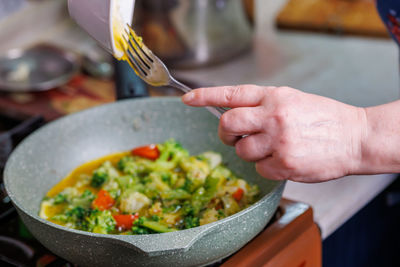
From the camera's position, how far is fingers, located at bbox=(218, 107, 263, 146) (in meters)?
0.81

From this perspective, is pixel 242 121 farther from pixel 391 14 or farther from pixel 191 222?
pixel 391 14

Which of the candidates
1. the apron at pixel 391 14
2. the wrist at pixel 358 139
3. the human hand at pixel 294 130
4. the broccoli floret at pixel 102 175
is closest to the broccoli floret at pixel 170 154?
the broccoli floret at pixel 102 175

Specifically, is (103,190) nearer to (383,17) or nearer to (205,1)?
(383,17)

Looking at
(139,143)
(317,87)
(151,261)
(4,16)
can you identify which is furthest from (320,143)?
(4,16)

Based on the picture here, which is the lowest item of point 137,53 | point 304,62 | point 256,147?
point 304,62

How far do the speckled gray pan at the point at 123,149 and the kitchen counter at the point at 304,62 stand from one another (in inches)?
21.7

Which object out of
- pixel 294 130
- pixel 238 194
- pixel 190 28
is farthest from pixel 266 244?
pixel 190 28

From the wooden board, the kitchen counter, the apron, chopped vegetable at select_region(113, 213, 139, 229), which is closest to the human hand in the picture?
chopped vegetable at select_region(113, 213, 139, 229)

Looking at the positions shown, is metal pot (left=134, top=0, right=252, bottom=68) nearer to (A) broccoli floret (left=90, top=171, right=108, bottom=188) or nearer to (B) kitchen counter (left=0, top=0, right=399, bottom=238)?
(B) kitchen counter (left=0, top=0, right=399, bottom=238)

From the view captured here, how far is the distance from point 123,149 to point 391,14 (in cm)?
74

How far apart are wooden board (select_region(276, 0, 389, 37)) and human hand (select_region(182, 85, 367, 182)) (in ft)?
4.70

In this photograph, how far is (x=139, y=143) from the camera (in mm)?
1271

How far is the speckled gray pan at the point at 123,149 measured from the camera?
0.77m

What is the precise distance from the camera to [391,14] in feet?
4.09
